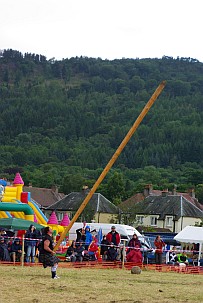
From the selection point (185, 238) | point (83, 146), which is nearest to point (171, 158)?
point (83, 146)

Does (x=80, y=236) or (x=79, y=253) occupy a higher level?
(x=80, y=236)

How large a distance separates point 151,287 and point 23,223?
11.5 meters

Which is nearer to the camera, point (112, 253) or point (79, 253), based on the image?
point (112, 253)

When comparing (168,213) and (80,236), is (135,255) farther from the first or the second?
(168,213)

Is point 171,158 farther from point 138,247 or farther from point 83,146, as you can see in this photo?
point 138,247

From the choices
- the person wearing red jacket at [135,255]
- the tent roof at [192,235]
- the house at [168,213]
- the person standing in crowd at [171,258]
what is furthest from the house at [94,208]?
the person wearing red jacket at [135,255]

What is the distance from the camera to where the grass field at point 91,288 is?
38.8 ft

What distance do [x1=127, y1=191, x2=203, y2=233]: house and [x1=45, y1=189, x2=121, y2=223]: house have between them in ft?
7.41

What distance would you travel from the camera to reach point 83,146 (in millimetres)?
193125

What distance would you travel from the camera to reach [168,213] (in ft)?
225

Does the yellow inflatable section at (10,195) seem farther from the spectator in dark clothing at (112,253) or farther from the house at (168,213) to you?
the house at (168,213)

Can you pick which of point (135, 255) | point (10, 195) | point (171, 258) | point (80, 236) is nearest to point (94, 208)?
point (10, 195)

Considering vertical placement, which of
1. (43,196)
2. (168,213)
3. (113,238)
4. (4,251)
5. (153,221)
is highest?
(43,196)

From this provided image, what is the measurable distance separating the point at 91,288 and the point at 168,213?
182 ft
